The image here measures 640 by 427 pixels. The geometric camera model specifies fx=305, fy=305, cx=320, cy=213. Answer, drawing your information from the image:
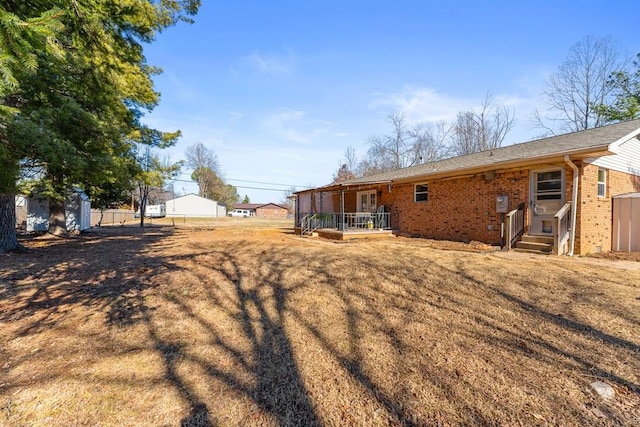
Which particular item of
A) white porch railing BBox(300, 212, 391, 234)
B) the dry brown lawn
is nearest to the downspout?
the dry brown lawn

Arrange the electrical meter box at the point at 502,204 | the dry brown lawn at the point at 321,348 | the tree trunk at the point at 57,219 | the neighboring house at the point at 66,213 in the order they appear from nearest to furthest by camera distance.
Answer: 1. the dry brown lawn at the point at 321,348
2. the electrical meter box at the point at 502,204
3. the tree trunk at the point at 57,219
4. the neighboring house at the point at 66,213

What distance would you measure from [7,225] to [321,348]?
10733 mm

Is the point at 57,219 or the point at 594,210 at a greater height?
the point at 594,210

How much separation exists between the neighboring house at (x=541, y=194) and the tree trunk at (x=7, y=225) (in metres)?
10.7

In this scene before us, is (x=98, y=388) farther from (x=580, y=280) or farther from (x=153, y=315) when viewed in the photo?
(x=580, y=280)

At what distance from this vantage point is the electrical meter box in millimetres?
9633

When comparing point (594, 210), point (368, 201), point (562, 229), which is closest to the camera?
point (562, 229)

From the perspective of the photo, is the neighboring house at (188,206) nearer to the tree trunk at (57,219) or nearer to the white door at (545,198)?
the tree trunk at (57,219)

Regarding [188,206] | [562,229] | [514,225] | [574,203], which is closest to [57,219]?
[514,225]

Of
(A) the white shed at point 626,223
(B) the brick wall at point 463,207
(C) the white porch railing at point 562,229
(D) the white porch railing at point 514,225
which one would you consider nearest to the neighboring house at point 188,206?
(B) the brick wall at point 463,207

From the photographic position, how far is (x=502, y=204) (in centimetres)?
973

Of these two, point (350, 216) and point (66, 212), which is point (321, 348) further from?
point (66, 212)

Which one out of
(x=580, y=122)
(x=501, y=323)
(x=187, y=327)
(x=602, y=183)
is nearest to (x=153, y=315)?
(x=187, y=327)

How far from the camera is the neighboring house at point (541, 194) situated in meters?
8.17
